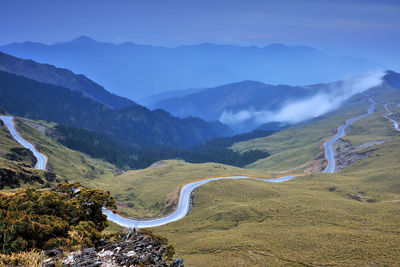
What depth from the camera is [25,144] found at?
406 ft

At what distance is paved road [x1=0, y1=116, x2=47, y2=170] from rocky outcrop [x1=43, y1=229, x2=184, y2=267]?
3845 inches

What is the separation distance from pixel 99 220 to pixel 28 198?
875 centimetres

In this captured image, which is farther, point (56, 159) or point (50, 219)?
point (56, 159)

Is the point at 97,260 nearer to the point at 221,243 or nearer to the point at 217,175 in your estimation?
the point at 221,243

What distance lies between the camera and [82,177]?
123625 millimetres

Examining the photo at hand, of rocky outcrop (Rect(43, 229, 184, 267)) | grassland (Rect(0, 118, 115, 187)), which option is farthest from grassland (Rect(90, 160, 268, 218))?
rocky outcrop (Rect(43, 229, 184, 267))

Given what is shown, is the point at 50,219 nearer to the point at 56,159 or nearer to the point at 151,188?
the point at 151,188

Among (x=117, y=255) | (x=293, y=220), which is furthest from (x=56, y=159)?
(x=117, y=255)

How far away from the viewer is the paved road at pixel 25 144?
108081mm

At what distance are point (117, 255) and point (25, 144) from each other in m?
128

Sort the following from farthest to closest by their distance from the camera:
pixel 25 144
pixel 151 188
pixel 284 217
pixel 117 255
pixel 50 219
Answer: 1. pixel 25 144
2. pixel 151 188
3. pixel 284 217
4. pixel 50 219
5. pixel 117 255

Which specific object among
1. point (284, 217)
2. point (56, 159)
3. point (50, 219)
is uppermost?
point (56, 159)

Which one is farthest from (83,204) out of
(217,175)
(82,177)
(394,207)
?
(82,177)

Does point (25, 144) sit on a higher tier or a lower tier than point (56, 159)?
higher
